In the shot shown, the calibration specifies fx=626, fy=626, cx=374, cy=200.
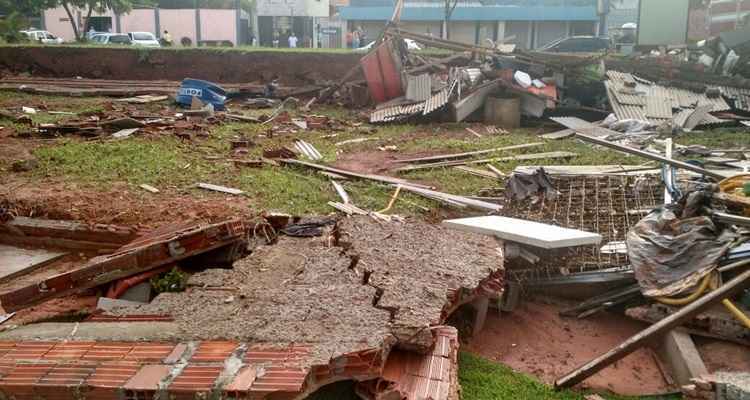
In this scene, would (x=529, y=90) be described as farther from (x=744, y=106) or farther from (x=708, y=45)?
(x=708, y=45)

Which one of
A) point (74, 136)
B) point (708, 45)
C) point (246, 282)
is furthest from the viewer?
point (708, 45)

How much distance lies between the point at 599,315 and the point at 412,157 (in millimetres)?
5191

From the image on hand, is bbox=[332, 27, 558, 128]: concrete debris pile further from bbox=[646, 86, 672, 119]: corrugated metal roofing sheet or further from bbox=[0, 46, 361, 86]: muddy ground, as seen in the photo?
bbox=[0, 46, 361, 86]: muddy ground

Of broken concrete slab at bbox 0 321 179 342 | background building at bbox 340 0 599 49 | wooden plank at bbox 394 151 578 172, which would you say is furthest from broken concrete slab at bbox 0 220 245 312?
background building at bbox 340 0 599 49

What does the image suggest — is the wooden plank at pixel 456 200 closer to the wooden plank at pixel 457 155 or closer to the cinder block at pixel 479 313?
the wooden plank at pixel 457 155

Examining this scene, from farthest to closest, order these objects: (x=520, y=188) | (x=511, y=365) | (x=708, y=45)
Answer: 1. (x=708, y=45)
2. (x=520, y=188)
3. (x=511, y=365)

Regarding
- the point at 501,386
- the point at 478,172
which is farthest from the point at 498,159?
the point at 501,386

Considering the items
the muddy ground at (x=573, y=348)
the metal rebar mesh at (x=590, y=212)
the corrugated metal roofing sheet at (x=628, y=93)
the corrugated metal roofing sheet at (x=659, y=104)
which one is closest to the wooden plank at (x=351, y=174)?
the metal rebar mesh at (x=590, y=212)

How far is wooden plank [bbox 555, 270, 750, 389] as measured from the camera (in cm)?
399

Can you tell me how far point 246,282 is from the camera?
4.12 m

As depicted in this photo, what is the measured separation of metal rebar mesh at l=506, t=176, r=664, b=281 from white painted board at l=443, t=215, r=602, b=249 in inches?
10.9

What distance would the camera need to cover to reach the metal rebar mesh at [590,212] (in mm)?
5465

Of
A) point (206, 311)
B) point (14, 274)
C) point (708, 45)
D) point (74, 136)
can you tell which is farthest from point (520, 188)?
point (708, 45)

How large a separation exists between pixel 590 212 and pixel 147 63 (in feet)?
54.2
